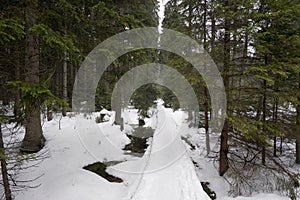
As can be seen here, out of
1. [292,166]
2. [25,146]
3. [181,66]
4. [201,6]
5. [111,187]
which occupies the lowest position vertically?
[292,166]

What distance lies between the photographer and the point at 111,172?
21.0ft

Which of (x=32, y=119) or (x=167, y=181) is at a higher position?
(x=32, y=119)

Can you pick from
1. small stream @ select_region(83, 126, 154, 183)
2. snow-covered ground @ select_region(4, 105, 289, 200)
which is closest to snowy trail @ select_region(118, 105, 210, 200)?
snow-covered ground @ select_region(4, 105, 289, 200)

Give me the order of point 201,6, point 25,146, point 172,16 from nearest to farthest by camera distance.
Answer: point 25,146, point 201,6, point 172,16

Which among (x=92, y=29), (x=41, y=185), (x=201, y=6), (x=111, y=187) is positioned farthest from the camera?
(x=201, y=6)

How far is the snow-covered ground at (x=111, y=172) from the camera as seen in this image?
4.74m

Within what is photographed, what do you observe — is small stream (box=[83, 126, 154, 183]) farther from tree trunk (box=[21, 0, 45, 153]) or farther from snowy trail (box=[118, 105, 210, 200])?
tree trunk (box=[21, 0, 45, 153])

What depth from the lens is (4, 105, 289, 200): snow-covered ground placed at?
4742 millimetres

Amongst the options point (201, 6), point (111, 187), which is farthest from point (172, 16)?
point (111, 187)

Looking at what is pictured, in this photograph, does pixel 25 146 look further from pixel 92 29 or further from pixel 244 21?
pixel 244 21

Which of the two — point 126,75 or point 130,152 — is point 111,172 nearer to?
point 130,152

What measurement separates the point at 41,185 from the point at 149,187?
2780 mm

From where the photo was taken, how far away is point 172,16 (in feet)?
48.3

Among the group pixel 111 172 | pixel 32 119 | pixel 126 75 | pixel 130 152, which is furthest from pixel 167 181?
pixel 126 75
